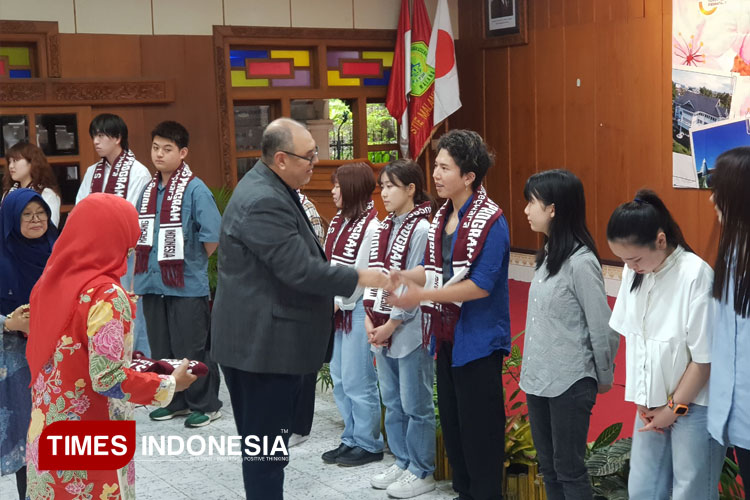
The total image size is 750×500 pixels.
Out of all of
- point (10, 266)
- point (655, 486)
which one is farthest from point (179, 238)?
point (655, 486)

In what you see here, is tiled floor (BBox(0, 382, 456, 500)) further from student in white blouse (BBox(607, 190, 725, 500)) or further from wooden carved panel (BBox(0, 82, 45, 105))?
wooden carved panel (BBox(0, 82, 45, 105))

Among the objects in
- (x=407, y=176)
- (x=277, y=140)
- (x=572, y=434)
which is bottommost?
(x=572, y=434)

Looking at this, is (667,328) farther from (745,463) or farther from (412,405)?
(412,405)

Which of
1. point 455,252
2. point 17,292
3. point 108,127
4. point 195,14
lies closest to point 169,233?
point 108,127

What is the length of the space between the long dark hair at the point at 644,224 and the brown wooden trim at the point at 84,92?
5472mm

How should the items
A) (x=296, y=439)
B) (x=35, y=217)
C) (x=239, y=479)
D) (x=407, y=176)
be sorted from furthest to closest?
(x=296, y=439) → (x=239, y=479) → (x=407, y=176) → (x=35, y=217)

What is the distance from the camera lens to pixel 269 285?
259 centimetres

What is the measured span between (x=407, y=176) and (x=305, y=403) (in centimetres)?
101

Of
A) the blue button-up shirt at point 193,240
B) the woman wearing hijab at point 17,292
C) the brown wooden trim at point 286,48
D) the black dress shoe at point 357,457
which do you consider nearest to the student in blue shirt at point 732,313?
the black dress shoe at point 357,457

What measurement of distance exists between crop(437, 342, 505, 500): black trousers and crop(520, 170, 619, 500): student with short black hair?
0.23 meters

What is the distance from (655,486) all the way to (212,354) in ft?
4.54

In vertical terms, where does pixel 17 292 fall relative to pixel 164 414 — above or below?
above

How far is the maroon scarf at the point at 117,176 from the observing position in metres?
4.83

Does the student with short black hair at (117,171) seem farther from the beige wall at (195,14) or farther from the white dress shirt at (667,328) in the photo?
the white dress shirt at (667,328)
